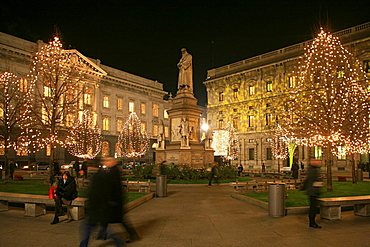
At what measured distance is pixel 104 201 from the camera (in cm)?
725

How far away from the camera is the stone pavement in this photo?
8.60 m

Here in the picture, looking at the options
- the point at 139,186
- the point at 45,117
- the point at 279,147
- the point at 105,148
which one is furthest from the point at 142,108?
the point at 139,186

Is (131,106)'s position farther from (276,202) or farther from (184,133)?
(276,202)

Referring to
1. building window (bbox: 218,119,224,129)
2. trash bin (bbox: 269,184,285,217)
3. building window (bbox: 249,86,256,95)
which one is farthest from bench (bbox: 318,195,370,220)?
building window (bbox: 218,119,224,129)

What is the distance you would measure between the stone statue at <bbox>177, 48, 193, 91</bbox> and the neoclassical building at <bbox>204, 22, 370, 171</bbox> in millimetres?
→ 29690

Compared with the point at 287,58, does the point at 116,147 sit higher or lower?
lower

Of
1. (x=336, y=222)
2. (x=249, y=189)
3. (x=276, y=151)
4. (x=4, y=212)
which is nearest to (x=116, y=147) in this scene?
(x=276, y=151)

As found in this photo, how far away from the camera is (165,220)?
37.6 feet

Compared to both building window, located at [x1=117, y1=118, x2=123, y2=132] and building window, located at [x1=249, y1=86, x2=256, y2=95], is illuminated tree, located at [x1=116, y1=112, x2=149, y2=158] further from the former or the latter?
building window, located at [x1=249, y1=86, x2=256, y2=95]

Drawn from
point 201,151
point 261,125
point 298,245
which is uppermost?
point 261,125

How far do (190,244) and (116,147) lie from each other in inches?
2395

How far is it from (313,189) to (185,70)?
18674 mm

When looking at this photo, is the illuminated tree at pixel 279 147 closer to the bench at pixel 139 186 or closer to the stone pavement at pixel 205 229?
the bench at pixel 139 186

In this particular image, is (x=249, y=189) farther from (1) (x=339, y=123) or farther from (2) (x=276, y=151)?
(2) (x=276, y=151)
